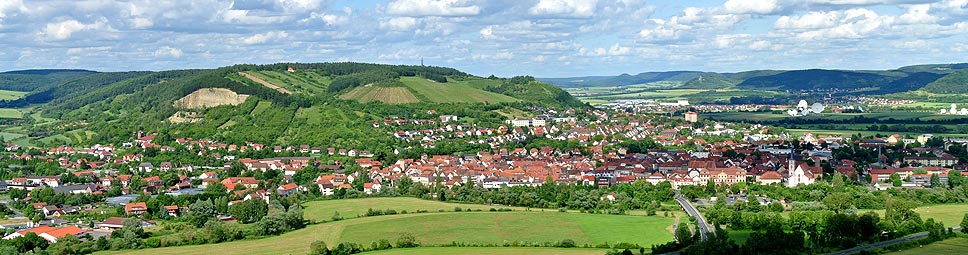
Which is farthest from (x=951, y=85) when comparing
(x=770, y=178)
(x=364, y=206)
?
(x=364, y=206)

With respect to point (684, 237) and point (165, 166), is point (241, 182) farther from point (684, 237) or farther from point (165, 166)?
point (684, 237)

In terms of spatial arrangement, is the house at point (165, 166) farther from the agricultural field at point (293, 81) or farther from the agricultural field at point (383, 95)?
the agricultural field at point (293, 81)

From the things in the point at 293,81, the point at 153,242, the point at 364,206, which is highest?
the point at 293,81

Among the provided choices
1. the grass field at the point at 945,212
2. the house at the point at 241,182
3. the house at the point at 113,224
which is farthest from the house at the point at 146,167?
the grass field at the point at 945,212

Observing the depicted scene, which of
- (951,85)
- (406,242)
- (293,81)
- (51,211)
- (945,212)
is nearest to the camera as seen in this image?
(406,242)

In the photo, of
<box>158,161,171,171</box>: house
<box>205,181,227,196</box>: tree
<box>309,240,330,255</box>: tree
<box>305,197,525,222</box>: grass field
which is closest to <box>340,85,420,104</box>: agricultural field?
<box>158,161,171,171</box>: house

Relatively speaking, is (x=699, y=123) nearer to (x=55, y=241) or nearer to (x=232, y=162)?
(x=232, y=162)
